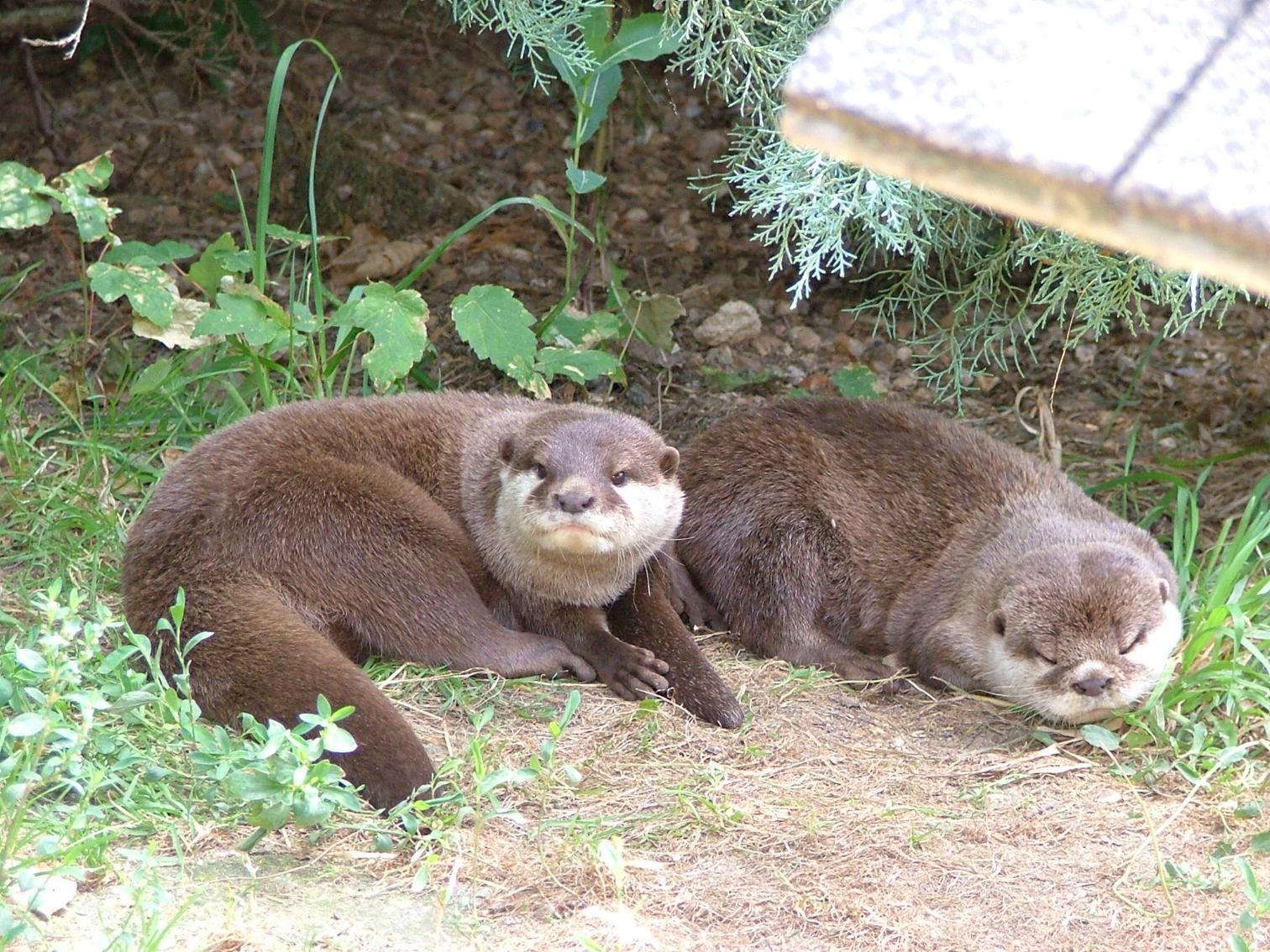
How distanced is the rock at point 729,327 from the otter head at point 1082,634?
1.77 m

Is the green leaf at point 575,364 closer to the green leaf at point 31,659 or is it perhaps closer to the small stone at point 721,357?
the small stone at point 721,357

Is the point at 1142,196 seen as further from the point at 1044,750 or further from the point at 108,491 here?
the point at 108,491

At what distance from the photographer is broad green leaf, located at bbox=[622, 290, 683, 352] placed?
15.3 ft

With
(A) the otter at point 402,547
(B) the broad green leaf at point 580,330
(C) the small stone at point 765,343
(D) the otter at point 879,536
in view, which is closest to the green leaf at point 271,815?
(A) the otter at point 402,547

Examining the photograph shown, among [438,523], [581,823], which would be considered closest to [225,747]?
[581,823]

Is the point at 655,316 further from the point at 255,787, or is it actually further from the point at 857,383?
the point at 255,787

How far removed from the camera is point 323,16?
5559 mm

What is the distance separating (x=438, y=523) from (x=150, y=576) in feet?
2.09

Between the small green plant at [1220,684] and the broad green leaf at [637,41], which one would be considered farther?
the broad green leaf at [637,41]

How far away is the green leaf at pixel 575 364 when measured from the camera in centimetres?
410

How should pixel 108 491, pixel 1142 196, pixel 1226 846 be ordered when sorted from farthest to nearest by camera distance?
pixel 108 491
pixel 1226 846
pixel 1142 196

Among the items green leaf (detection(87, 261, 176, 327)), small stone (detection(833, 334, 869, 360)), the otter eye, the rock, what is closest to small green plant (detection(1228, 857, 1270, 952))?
the otter eye

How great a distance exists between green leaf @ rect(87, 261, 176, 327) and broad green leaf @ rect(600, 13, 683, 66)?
131 cm

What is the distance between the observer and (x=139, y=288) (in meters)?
3.91
